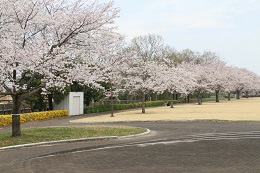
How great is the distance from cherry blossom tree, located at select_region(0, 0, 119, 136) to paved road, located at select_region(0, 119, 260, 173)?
10.0 ft

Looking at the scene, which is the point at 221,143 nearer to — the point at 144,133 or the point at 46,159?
the point at 144,133

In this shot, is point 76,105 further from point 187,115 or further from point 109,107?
point 187,115

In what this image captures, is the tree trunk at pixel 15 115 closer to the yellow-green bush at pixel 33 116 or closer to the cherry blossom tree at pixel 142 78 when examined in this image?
the yellow-green bush at pixel 33 116

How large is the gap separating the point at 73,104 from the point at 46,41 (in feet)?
74.3

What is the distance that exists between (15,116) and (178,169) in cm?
889

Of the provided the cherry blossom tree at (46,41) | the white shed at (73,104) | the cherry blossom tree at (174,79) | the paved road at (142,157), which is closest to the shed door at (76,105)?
the white shed at (73,104)

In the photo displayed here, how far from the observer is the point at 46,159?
9.46m

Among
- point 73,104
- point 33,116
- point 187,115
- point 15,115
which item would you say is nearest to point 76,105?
point 73,104

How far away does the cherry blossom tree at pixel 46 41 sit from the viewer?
12.4m

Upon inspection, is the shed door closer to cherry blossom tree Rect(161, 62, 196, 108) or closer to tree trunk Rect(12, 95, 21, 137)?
cherry blossom tree Rect(161, 62, 196, 108)

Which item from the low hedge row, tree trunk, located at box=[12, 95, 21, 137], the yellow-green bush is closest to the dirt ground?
the low hedge row

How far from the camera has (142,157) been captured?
9375 millimetres

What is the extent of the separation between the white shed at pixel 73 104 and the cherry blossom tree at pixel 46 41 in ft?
68.1

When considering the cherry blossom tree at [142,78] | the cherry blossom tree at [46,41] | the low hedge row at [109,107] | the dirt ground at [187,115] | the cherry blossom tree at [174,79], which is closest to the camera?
the cherry blossom tree at [46,41]
